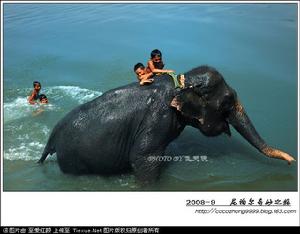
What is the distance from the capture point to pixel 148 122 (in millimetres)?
6480

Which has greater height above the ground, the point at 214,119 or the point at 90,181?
the point at 214,119

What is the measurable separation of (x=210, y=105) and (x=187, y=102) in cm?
31

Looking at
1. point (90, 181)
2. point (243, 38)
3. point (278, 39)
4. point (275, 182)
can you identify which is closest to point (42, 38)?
point (243, 38)

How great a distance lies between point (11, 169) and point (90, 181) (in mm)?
1427

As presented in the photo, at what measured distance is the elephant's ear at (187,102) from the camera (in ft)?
20.8

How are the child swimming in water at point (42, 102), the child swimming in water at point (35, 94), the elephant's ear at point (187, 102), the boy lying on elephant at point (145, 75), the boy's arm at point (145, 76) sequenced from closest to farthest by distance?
the elephant's ear at point (187, 102) → the boy lying on elephant at point (145, 75) → the boy's arm at point (145, 76) → the child swimming in water at point (42, 102) → the child swimming in water at point (35, 94)

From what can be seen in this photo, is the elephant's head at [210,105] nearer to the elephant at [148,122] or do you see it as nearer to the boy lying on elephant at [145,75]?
the elephant at [148,122]

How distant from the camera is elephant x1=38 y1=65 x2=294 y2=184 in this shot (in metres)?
6.41

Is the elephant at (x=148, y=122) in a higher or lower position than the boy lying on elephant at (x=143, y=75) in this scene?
lower

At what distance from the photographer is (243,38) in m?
11.7

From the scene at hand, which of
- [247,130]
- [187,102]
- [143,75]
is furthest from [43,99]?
[247,130]

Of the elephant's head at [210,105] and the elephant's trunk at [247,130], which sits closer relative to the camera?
the elephant's head at [210,105]

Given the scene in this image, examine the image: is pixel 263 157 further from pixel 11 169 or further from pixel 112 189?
pixel 11 169

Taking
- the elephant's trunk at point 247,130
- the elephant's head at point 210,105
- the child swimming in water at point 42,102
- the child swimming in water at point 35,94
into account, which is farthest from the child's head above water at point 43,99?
the elephant's trunk at point 247,130
